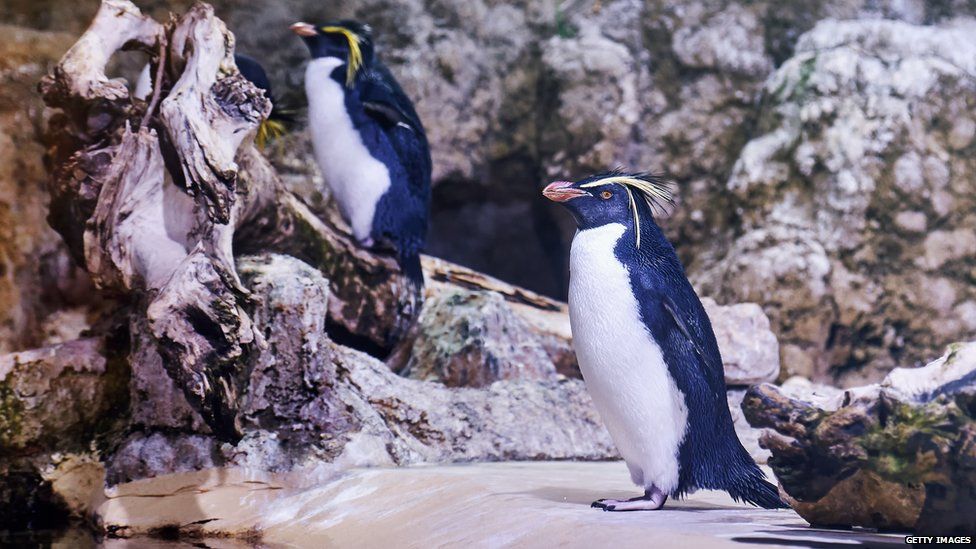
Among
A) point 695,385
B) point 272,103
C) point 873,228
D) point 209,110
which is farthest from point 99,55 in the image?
point 873,228

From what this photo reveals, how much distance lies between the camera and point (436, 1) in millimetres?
6445

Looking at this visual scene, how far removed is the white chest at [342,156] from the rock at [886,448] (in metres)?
2.82

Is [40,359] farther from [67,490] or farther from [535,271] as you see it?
[535,271]

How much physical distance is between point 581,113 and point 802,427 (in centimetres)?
440

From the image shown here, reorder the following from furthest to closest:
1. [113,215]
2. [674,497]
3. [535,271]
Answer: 1. [535,271]
2. [113,215]
3. [674,497]

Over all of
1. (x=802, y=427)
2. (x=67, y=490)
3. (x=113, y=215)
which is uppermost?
(x=113, y=215)

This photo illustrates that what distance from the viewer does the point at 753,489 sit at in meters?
2.61

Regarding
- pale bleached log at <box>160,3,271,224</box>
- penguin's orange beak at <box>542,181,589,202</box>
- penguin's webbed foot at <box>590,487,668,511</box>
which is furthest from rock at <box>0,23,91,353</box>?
penguin's webbed foot at <box>590,487,668,511</box>

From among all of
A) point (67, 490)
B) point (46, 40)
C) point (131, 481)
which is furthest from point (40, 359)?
point (46, 40)

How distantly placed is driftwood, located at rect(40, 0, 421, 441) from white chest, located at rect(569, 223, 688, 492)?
1082 mm

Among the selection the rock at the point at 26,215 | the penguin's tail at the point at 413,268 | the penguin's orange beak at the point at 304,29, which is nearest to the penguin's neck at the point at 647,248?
the penguin's tail at the point at 413,268

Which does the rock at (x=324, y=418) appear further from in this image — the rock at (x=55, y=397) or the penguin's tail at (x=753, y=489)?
the penguin's tail at (x=753, y=489)

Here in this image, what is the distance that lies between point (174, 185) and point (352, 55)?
1.76 meters

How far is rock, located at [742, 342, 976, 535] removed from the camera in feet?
6.24
